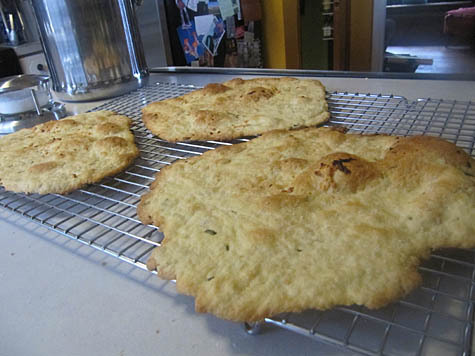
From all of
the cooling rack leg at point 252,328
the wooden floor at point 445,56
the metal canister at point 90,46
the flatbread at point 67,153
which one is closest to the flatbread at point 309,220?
the cooling rack leg at point 252,328

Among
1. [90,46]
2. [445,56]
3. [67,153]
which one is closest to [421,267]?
[67,153]

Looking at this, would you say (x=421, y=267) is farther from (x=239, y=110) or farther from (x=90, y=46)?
(x=90, y=46)

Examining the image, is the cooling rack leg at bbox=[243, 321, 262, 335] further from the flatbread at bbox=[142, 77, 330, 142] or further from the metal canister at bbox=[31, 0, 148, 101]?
the metal canister at bbox=[31, 0, 148, 101]

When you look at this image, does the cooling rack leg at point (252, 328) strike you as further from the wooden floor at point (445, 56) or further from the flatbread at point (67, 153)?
the wooden floor at point (445, 56)

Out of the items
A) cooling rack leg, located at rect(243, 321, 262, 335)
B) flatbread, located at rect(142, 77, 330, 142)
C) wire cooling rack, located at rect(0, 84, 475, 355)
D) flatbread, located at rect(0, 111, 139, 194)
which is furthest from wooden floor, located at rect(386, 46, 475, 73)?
cooling rack leg, located at rect(243, 321, 262, 335)

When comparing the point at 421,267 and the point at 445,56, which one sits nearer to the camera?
the point at 421,267

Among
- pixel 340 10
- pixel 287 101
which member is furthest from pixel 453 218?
pixel 340 10
